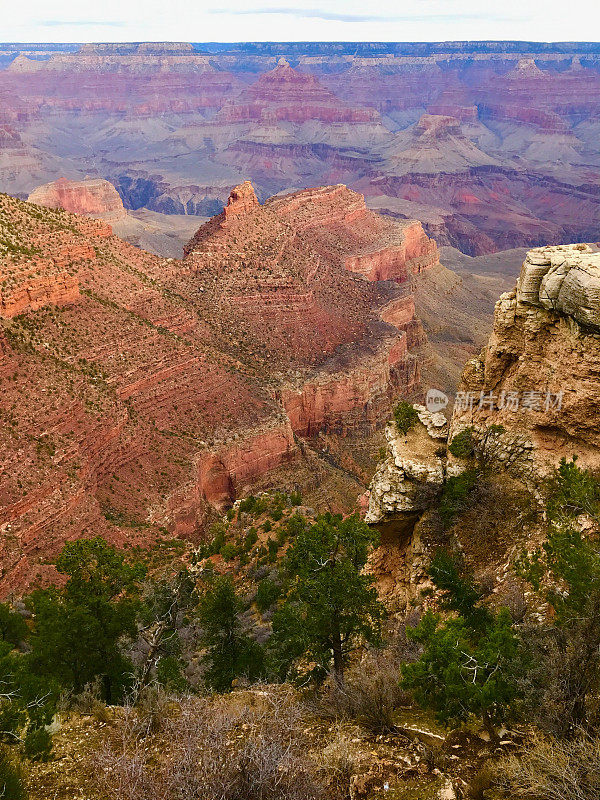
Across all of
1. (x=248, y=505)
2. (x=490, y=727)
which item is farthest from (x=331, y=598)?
(x=248, y=505)

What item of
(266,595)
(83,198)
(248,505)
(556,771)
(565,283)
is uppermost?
(565,283)

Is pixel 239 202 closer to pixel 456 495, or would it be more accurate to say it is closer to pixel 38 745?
pixel 456 495

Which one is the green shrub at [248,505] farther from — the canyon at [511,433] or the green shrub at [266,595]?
the canyon at [511,433]

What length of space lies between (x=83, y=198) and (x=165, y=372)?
138 metres

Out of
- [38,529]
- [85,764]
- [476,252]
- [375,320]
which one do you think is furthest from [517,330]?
[476,252]

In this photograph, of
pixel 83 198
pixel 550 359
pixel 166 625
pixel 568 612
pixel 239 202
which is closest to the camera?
pixel 568 612

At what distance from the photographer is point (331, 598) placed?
59.6 ft

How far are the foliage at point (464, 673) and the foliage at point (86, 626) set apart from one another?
8.94 metres

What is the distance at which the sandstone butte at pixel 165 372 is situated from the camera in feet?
123

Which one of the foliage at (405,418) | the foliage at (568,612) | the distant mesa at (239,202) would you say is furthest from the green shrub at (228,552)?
the distant mesa at (239,202)

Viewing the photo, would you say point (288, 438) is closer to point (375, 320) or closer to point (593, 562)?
point (375, 320)

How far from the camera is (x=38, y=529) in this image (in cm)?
3472

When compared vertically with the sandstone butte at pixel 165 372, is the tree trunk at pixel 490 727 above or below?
above

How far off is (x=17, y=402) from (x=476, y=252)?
555 feet
